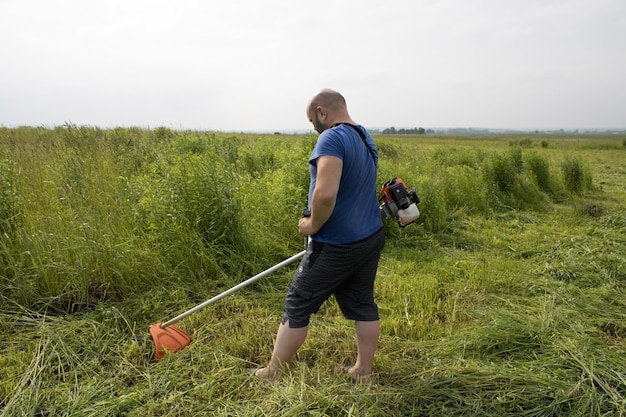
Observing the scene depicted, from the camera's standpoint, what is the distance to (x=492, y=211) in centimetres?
713

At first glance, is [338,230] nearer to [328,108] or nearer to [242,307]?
[328,108]

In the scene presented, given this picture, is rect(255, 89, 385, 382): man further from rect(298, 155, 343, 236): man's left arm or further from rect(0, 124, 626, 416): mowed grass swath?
rect(0, 124, 626, 416): mowed grass swath

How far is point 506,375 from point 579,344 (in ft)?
2.34

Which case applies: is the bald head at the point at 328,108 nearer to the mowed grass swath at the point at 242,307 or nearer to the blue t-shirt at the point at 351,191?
the blue t-shirt at the point at 351,191

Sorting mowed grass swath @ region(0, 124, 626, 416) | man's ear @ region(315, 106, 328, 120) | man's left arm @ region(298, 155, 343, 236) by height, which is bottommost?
mowed grass swath @ region(0, 124, 626, 416)

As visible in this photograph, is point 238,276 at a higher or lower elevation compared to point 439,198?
lower

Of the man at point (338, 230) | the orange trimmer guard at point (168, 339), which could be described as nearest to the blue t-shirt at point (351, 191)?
the man at point (338, 230)

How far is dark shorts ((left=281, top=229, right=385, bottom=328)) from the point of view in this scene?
7.11 ft

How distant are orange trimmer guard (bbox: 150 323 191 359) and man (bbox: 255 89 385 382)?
77cm

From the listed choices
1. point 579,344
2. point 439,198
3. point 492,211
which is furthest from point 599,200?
point 579,344

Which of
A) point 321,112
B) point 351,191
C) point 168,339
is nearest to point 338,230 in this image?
point 351,191

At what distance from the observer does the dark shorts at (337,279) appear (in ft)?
7.11

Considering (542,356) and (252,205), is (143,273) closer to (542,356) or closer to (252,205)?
(252,205)

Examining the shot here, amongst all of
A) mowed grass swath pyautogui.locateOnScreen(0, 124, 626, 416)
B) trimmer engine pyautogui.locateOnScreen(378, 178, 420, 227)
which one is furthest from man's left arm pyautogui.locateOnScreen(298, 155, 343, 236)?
mowed grass swath pyautogui.locateOnScreen(0, 124, 626, 416)
